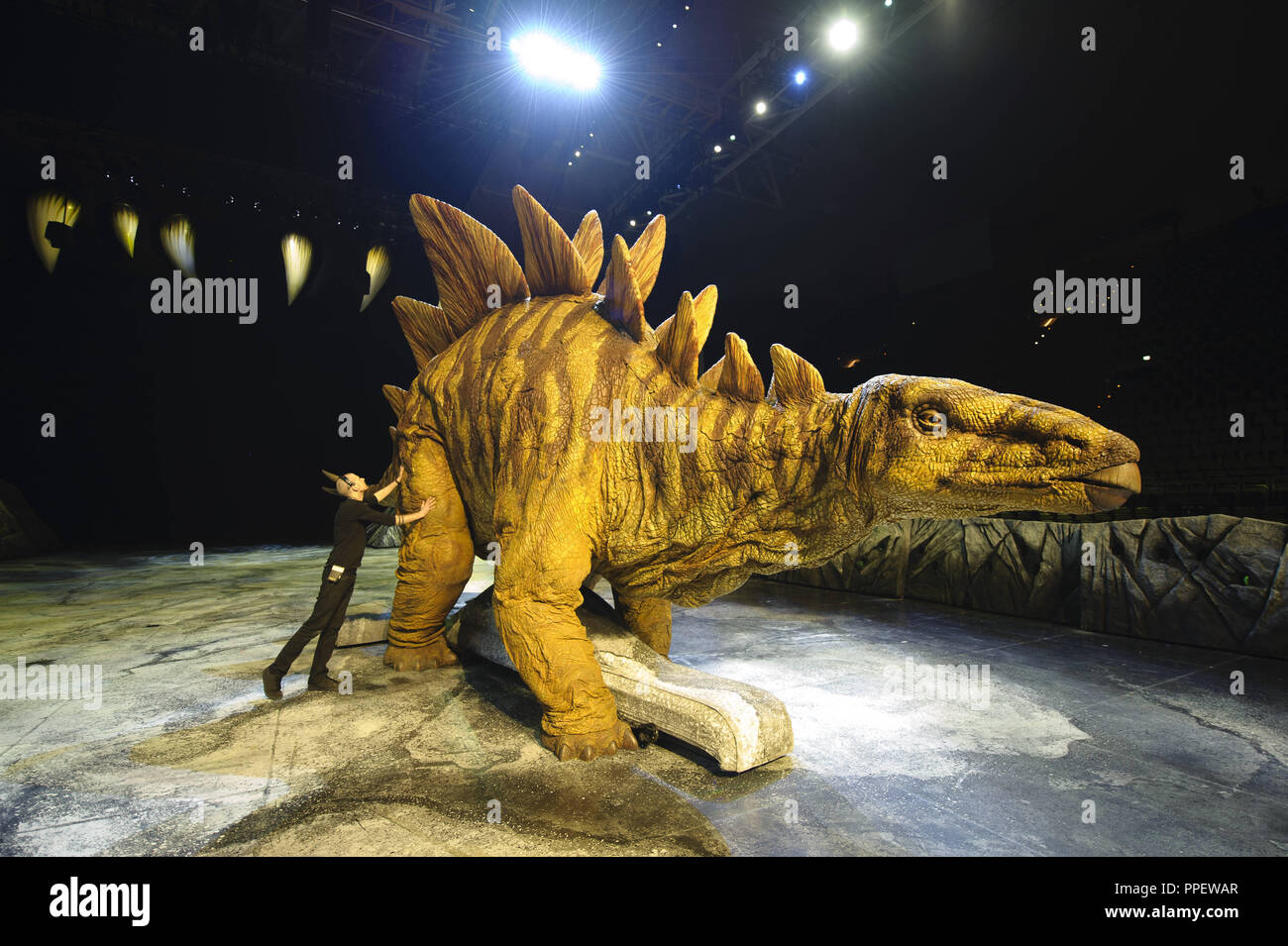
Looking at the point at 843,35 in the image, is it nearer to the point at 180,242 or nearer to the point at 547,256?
the point at 547,256

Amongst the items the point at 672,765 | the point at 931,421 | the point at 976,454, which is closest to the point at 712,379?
the point at 931,421

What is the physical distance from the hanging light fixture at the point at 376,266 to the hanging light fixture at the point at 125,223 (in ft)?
9.67

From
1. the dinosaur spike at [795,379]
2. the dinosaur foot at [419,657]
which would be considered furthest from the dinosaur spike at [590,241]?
the dinosaur foot at [419,657]

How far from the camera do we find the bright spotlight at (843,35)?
5.67 m

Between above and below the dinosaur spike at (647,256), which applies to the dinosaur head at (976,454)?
below

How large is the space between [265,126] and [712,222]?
6.44m

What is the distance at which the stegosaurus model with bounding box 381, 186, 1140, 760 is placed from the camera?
186cm

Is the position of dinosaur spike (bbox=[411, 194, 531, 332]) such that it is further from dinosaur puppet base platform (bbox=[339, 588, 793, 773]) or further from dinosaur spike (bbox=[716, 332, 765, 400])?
dinosaur puppet base platform (bbox=[339, 588, 793, 773])

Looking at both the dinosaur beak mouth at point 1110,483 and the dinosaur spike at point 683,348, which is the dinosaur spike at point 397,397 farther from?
the dinosaur beak mouth at point 1110,483

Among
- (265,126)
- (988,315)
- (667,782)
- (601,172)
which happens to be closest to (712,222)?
(601,172)

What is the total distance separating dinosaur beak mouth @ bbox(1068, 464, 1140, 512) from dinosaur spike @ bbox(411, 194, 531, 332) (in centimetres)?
262

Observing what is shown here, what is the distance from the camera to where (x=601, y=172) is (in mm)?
9453
